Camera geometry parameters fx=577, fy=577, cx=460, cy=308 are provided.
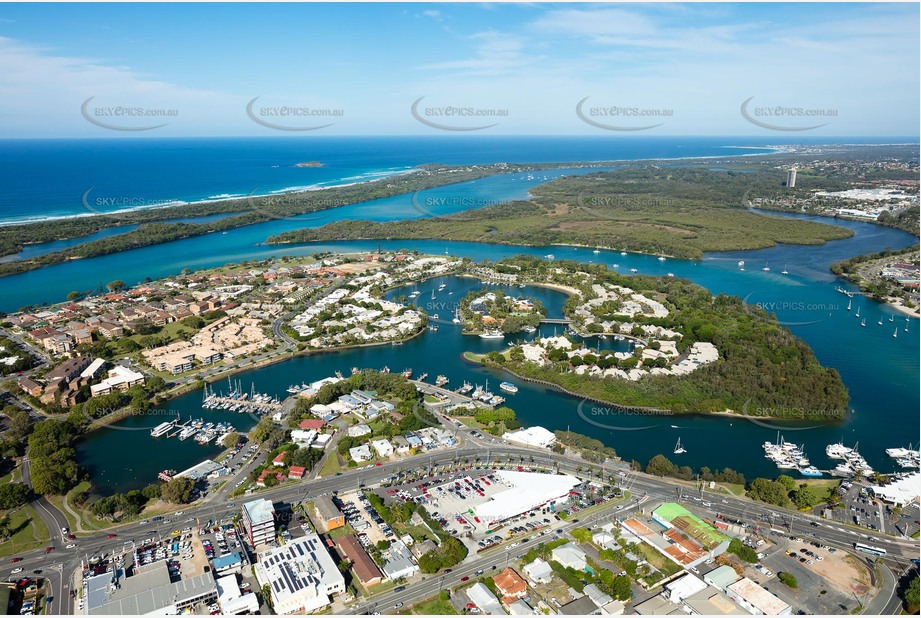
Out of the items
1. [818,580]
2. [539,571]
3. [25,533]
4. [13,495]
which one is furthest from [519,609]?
[13,495]

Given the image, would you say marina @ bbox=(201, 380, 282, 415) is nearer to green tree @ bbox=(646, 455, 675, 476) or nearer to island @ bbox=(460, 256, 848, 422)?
island @ bbox=(460, 256, 848, 422)

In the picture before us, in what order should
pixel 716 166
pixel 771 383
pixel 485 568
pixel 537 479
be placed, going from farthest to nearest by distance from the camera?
pixel 716 166, pixel 771 383, pixel 537 479, pixel 485 568

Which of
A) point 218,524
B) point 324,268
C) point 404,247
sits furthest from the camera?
point 404,247

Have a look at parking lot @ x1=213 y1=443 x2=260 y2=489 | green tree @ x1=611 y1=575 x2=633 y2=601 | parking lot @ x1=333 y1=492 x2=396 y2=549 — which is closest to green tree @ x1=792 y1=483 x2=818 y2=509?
green tree @ x1=611 y1=575 x2=633 y2=601

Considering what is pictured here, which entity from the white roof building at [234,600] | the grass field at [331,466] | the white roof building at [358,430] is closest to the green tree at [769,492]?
the white roof building at [358,430]

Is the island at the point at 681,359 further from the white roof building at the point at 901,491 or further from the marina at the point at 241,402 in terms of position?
the marina at the point at 241,402

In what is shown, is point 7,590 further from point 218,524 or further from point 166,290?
point 166,290

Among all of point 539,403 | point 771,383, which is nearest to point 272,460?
point 539,403
